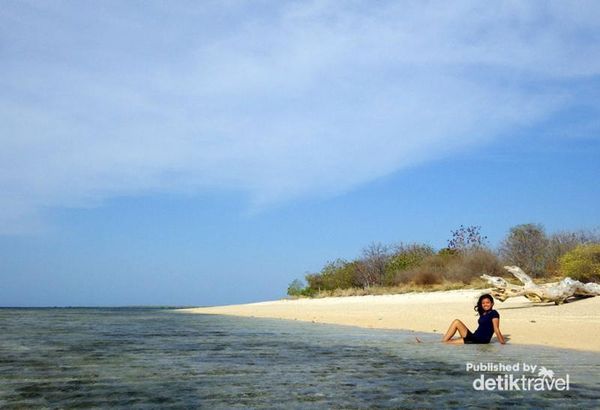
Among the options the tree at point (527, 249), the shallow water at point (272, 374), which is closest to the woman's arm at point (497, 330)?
the shallow water at point (272, 374)

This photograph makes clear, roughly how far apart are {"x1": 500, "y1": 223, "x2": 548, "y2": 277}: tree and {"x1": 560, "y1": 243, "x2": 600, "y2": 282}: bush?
830 centimetres

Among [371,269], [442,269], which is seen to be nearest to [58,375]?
[442,269]

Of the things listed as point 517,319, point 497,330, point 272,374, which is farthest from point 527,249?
point 272,374

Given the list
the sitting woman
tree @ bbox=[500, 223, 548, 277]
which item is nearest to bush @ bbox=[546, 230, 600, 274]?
tree @ bbox=[500, 223, 548, 277]

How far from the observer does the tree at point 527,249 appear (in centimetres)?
3594

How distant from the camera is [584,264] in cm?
2616

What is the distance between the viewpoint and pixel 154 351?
12.6 meters

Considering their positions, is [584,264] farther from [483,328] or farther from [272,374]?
[272,374]

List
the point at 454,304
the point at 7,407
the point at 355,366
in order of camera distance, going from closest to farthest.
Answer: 1. the point at 7,407
2. the point at 355,366
3. the point at 454,304

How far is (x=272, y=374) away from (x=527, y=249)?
104 feet

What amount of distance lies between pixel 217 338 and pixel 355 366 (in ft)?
25.2

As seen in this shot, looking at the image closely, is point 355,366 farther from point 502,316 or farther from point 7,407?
point 502,316

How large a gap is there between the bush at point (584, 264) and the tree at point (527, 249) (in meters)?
8.30

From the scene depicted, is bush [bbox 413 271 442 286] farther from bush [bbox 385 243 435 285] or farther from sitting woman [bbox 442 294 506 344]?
sitting woman [bbox 442 294 506 344]
